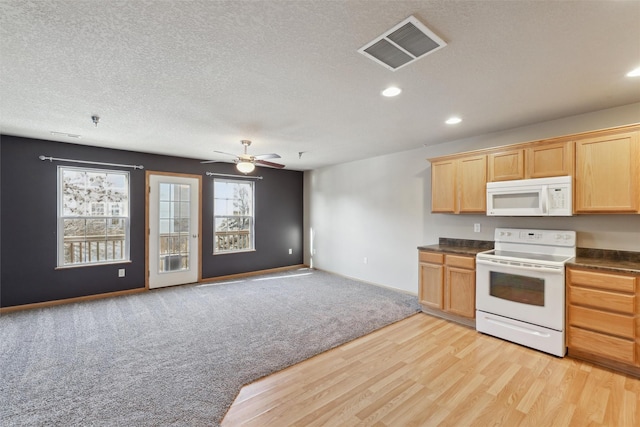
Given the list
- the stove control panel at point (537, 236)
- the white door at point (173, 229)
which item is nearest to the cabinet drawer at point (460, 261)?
the stove control panel at point (537, 236)

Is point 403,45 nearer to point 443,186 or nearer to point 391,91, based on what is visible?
point 391,91

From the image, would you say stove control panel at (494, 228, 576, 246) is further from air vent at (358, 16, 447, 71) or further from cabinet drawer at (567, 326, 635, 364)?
air vent at (358, 16, 447, 71)

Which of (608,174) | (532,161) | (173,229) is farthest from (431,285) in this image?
(173,229)

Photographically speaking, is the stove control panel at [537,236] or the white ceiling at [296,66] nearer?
the white ceiling at [296,66]

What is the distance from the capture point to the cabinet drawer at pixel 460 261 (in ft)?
11.3

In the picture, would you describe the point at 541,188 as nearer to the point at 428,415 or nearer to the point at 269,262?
the point at 428,415

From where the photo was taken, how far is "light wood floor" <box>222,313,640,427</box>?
1951 mm

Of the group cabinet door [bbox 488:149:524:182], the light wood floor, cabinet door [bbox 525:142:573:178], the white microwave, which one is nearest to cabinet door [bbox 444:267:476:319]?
the light wood floor

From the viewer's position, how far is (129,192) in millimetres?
4996

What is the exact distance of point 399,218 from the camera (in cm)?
504

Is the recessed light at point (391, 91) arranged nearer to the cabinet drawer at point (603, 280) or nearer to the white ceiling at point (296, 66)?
the white ceiling at point (296, 66)

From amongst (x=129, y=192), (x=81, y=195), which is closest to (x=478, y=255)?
(x=129, y=192)

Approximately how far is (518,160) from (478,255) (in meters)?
1.22

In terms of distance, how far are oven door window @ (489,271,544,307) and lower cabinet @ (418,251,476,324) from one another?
0.86ft
